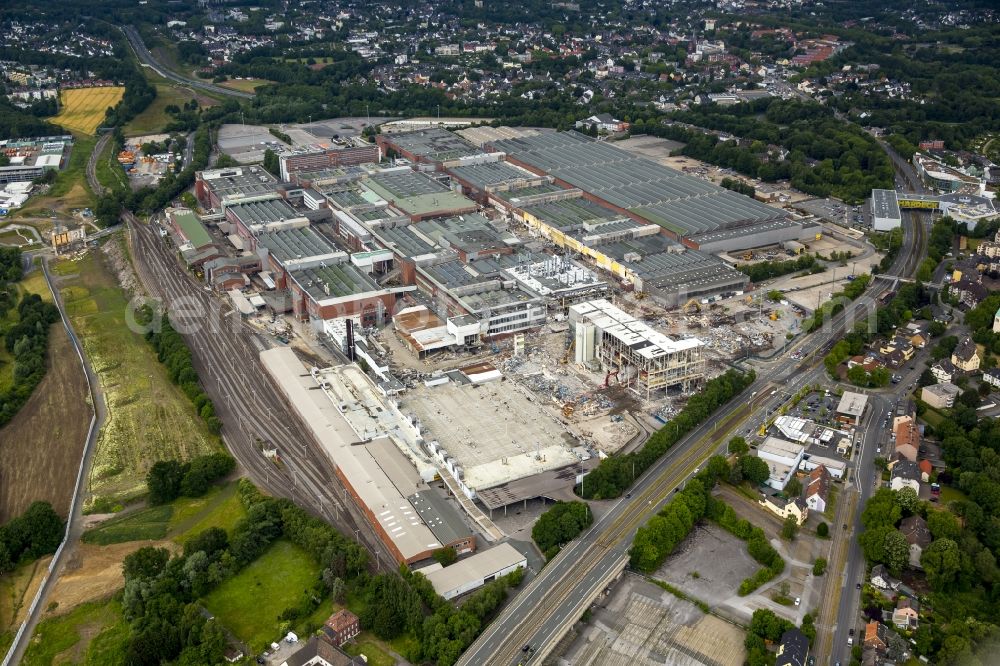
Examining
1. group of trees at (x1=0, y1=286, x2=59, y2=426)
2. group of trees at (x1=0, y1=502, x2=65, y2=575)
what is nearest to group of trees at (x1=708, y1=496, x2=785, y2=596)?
group of trees at (x1=0, y1=502, x2=65, y2=575)

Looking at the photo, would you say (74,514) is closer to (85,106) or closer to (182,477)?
(182,477)

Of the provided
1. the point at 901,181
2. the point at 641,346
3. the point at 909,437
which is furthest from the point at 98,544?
the point at 901,181

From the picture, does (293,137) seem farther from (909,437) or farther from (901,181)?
(909,437)

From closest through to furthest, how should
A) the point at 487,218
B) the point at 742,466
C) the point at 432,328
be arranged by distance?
the point at 742,466 → the point at 432,328 → the point at 487,218

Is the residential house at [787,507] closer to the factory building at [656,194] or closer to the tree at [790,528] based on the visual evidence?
the tree at [790,528]

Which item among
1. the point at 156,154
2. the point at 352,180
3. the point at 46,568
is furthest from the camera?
the point at 156,154

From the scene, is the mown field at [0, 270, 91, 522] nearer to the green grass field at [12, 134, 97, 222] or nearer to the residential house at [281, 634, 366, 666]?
the residential house at [281, 634, 366, 666]

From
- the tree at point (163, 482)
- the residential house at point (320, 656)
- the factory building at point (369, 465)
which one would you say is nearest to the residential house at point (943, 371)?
the factory building at point (369, 465)
